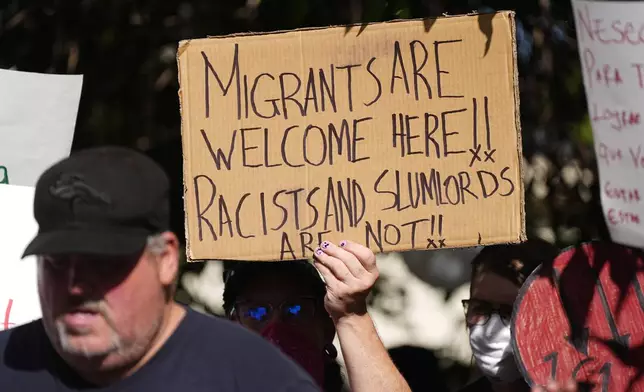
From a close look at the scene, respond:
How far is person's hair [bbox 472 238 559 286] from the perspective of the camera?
3.60 m

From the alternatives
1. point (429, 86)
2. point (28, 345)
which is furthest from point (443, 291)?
point (28, 345)

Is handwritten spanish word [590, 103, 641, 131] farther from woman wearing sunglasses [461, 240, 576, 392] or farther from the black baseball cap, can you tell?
the black baseball cap

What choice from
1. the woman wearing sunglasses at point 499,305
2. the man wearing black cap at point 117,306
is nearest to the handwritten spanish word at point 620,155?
the woman wearing sunglasses at point 499,305

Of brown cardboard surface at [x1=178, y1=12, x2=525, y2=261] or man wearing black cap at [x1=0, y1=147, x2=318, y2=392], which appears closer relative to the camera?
man wearing black cap at [x1=0, y1=147, x2=318, y2=392]

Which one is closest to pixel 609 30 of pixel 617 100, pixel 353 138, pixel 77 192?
pixel 617 100

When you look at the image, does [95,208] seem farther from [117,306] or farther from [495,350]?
[495,350]

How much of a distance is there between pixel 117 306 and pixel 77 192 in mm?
205

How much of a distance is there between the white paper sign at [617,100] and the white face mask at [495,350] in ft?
2.03

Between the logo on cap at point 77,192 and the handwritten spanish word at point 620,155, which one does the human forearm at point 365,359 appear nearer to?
the handwritten spanish word at point 620,155

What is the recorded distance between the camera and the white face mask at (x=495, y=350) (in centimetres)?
355

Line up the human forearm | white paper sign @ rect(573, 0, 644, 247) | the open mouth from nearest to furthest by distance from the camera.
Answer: the open mouth < the human forearm < white paper sign @ rect(573, 0, 644, 247)

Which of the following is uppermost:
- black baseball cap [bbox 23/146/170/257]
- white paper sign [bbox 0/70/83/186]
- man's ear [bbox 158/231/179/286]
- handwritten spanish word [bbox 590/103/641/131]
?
white paper sign [bbox 0/70/83/186]

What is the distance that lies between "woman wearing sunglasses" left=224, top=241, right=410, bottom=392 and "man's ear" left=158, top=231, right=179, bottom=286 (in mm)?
788

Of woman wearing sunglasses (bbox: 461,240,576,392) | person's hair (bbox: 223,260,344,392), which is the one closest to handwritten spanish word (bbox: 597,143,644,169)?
woman wearing sunglasses (bbox: 461,240,576,392)
